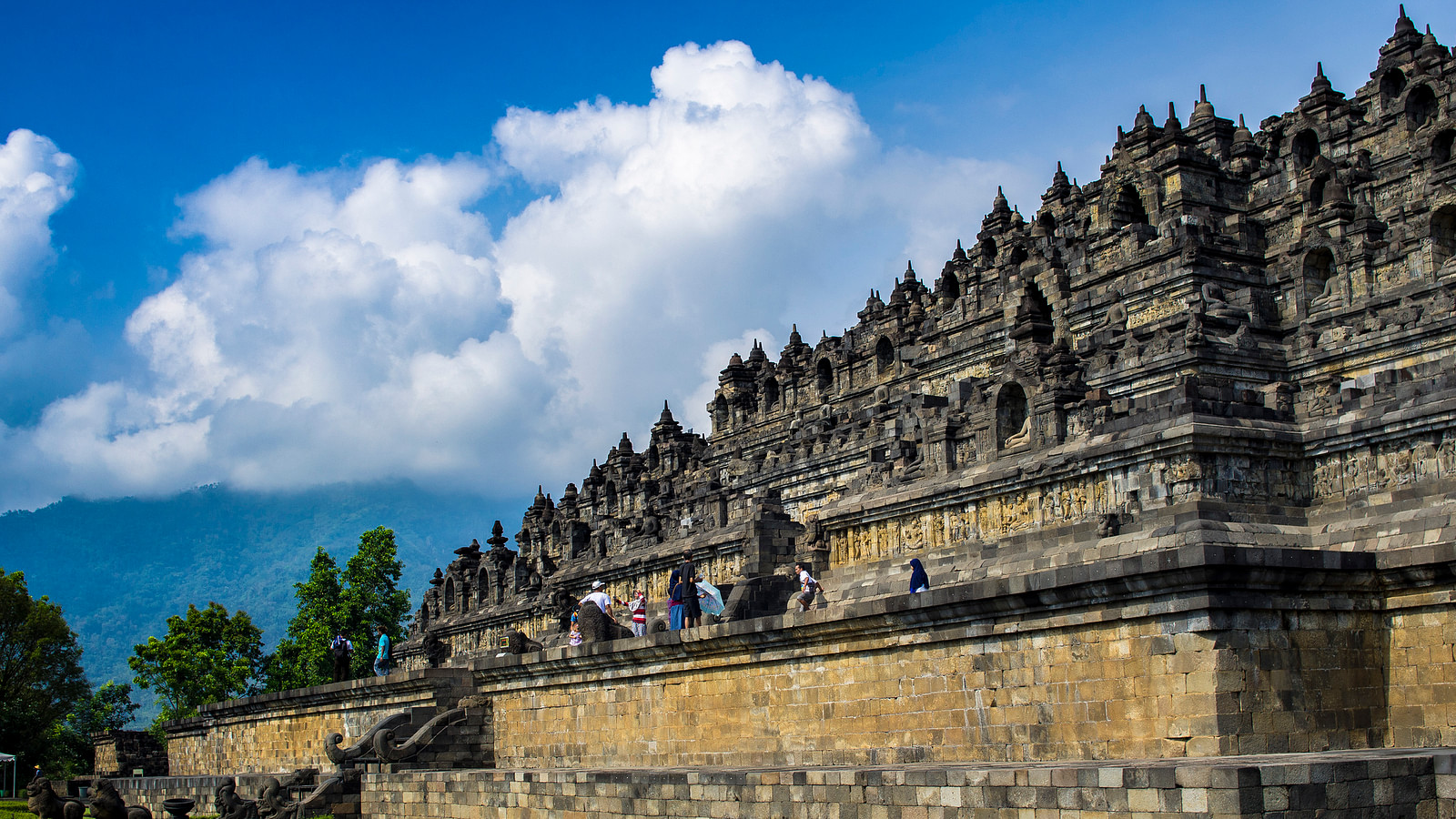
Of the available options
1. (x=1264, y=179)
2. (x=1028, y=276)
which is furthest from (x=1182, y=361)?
(x=1264, y=179)

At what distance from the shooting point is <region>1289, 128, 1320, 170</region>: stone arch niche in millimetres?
46094

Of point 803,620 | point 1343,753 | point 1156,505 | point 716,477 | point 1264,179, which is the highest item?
point 1264,179

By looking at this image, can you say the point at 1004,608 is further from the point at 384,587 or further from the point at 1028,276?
the point at 384,587

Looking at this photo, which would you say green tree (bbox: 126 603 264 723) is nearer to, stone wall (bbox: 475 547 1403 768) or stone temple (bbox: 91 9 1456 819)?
stone temple (bbox: 91 9 1456 819)

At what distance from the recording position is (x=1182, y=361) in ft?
111

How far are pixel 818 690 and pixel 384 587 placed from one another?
53692 millimetres

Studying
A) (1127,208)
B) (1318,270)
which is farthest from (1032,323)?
(1127,208)

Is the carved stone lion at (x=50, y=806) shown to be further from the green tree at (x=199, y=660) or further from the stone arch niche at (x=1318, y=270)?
the green tree at (x=199, y=660)

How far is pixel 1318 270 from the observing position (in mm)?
37812

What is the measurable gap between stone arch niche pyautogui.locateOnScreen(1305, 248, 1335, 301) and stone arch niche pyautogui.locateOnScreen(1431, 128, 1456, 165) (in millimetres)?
5605

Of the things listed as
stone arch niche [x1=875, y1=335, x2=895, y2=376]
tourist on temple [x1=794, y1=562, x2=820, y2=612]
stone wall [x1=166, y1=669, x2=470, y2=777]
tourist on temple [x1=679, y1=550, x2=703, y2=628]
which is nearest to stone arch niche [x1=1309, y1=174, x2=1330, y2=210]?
stone arch niche [x1=875, y1=335, x2=895, y2=376]

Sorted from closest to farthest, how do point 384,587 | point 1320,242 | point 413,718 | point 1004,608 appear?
point 1004,608
point 413,718
point 1320,242
point 384,587

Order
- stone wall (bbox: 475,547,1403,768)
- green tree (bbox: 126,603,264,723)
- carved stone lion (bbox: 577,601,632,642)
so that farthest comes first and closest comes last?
green tree (bbox: 126,603,264,723)
carved stone lion (bbox: 577,601,632,642)
stone wall (bbox: 475,547,1403,768)

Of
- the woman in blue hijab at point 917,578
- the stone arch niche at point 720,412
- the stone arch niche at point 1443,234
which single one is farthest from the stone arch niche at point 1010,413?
the stone arch niche at point 720,412
